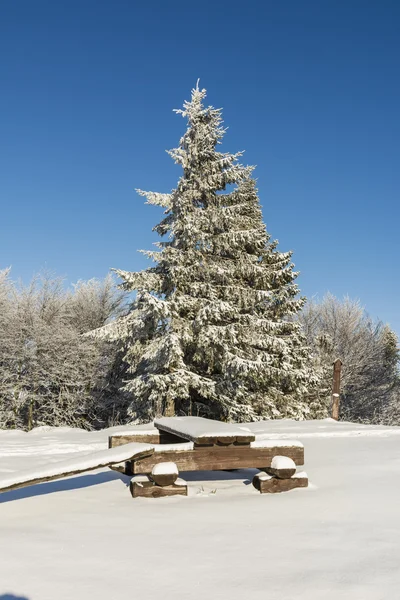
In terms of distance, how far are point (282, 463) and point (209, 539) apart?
1.63 meters

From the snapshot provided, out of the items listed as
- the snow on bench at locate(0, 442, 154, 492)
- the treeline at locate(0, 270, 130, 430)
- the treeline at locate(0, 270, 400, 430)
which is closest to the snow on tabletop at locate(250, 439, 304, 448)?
the snow on bench at locate(0, 442, 154, 492)

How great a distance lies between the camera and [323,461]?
6410 mm

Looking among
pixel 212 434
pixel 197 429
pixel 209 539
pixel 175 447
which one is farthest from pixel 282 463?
pixel 209 539

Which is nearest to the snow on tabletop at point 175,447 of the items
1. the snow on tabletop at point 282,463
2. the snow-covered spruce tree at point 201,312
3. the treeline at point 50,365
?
the snow on tabletop at point 282,463

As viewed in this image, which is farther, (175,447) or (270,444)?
(270,444)

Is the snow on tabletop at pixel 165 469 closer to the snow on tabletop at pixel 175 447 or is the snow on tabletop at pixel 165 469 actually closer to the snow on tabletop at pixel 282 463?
the snow on tabletop at pixel 175 447

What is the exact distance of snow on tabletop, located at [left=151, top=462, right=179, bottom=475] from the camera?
15.5 feet

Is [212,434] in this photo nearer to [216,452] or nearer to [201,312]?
[216,452]

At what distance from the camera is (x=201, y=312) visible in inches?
648

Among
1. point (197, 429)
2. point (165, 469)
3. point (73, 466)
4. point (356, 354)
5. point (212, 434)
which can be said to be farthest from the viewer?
point (356, 354)

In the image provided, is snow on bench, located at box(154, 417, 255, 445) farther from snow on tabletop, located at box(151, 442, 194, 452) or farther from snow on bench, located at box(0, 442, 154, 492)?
snow on bench, located at box(0, 442, 154, 492)

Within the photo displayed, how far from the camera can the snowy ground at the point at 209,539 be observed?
9.06ft

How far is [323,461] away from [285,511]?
2324 mm

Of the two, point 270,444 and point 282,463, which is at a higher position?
point 270,444
